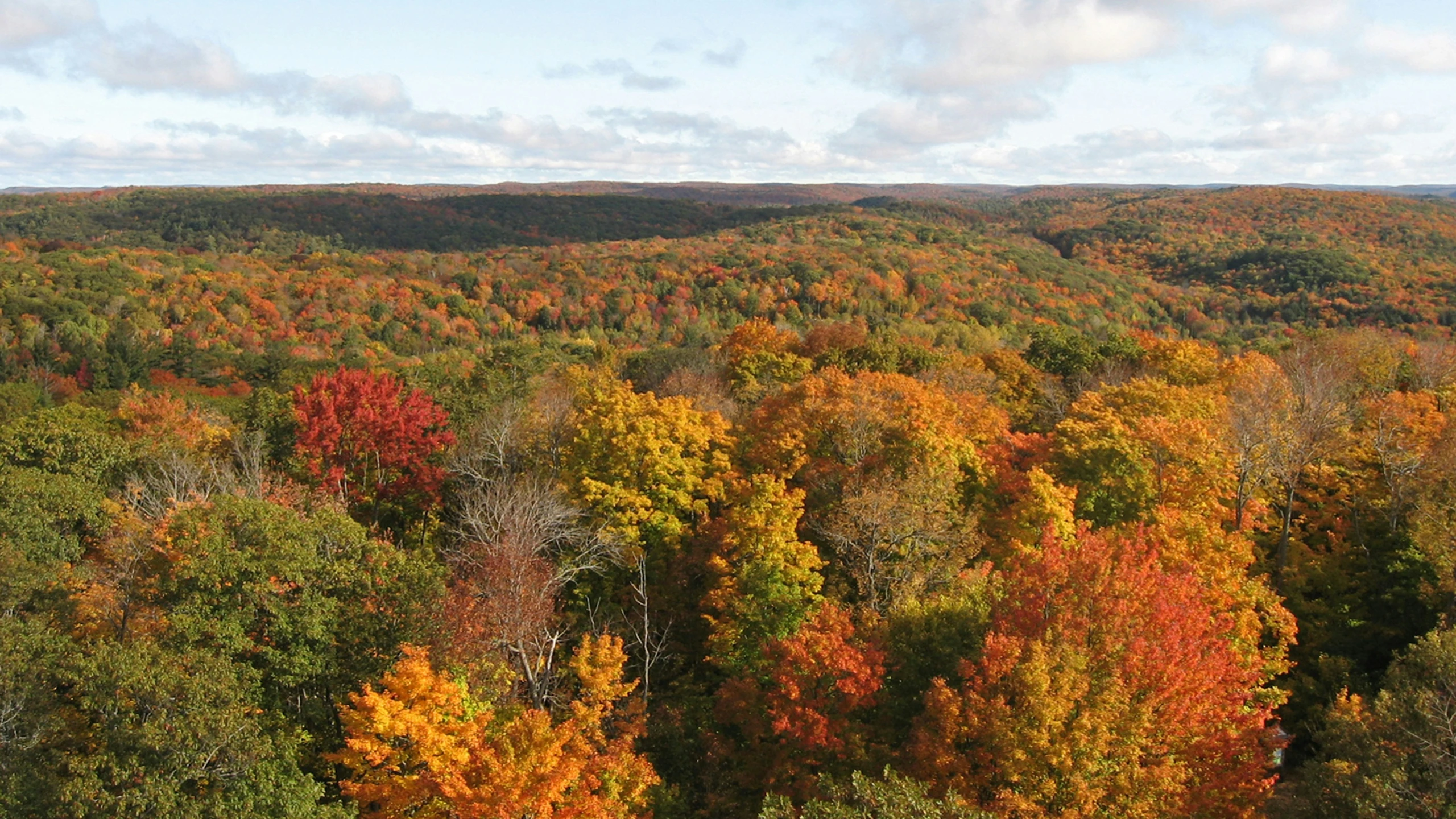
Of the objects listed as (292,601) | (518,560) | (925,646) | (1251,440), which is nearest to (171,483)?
(292,601)

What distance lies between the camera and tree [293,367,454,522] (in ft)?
107

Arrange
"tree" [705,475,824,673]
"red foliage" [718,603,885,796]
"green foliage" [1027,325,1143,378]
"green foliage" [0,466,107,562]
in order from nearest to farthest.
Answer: "red foliage" [718,603,885,796]
"green foliage" [0,466,107,562]
"tree" [705,475,824,673]
"green foliage" [1027,325,1143,378]

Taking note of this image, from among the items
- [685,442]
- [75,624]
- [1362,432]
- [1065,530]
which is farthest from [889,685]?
[1362,432]

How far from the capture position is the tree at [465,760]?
53.1 feet

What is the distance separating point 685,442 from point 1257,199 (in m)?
184

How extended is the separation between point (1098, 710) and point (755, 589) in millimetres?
9754

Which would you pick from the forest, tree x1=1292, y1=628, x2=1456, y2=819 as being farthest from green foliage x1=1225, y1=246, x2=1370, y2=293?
tree x1=1292, y1=628, x2=1456, y2=819

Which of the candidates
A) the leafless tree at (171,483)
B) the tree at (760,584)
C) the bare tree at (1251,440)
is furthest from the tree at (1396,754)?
the leafless tree at (171,483)

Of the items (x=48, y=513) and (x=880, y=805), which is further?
(x=48, y=513)

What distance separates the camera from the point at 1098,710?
1639 cm

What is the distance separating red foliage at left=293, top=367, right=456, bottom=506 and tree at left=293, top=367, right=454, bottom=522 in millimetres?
22

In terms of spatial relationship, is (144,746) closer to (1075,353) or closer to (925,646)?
(925,646)

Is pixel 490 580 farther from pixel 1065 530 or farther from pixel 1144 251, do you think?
pixel 1144 251

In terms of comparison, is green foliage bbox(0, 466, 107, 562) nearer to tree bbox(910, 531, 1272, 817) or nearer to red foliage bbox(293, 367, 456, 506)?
red foliage bbox(293, 367, 456, 506)
